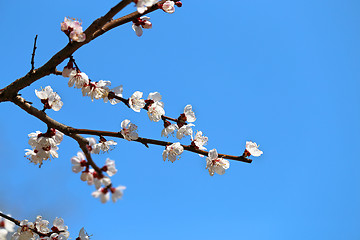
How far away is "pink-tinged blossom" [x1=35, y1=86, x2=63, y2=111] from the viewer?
2166 mm

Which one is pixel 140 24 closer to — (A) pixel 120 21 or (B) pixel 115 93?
(A) pixel 120 21

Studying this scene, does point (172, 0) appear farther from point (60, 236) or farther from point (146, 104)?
point (60, 236)

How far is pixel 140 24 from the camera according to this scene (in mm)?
2219

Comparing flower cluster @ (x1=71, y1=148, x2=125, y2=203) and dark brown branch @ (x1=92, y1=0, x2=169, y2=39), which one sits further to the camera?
dark brown branch @ (x1=92, y1=0, x2=169, y2=39)

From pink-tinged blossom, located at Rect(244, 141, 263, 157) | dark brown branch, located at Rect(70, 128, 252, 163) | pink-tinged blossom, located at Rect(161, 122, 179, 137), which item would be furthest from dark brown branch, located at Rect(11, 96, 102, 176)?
pink-tinged blossom, located at Rect(244, 141, 263, 157)

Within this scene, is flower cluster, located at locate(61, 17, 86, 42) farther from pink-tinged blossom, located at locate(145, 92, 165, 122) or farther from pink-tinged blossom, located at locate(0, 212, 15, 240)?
pink-tinged blossom, located at locate(0, 212, 15, 240)

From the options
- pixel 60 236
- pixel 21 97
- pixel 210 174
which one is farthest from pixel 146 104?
pixel 60 236

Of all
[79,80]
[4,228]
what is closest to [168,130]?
[79,80]

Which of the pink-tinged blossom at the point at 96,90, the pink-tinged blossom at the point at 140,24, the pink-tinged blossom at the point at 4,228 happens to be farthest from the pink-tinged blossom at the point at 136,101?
the pink-tinged blossom at the point at 4,228

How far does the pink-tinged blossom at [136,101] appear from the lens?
2.22 metres

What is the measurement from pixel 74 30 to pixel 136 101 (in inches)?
23.4

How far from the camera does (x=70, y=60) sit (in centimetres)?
203

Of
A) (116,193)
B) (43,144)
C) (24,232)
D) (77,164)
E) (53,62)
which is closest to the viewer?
(116,193)

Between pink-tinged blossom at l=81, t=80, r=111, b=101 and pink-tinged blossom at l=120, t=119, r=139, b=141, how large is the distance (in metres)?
0.24
